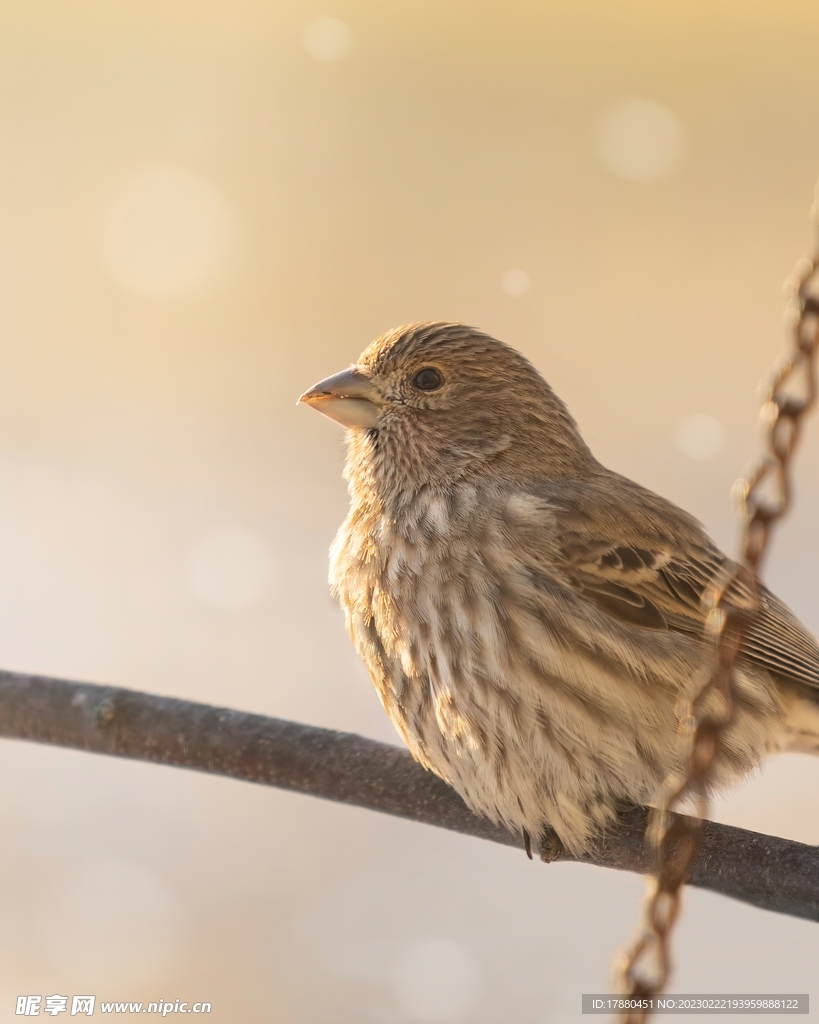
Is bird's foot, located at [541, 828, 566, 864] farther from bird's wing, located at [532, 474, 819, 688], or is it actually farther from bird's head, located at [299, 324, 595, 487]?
bird's head, located at [299, 324, 595, 487]

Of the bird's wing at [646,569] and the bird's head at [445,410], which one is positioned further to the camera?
the bird's head at [445,410]

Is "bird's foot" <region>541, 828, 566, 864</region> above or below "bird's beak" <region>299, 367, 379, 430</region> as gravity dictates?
below

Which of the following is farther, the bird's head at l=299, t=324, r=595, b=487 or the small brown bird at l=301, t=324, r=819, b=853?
the bird's head at l=299, t=324, r=595, b=487

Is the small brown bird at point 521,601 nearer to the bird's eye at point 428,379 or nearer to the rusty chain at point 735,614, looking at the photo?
the bird's eye at point 428,379

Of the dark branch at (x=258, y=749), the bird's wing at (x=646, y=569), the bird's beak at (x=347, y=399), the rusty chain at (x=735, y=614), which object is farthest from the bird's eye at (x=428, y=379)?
the rusty chain at (x=735, y=614)

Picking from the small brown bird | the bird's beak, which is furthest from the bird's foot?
the bird's beak

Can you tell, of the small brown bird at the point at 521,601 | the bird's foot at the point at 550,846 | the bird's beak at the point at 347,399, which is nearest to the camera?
the small brown bird at the point at 521,601
